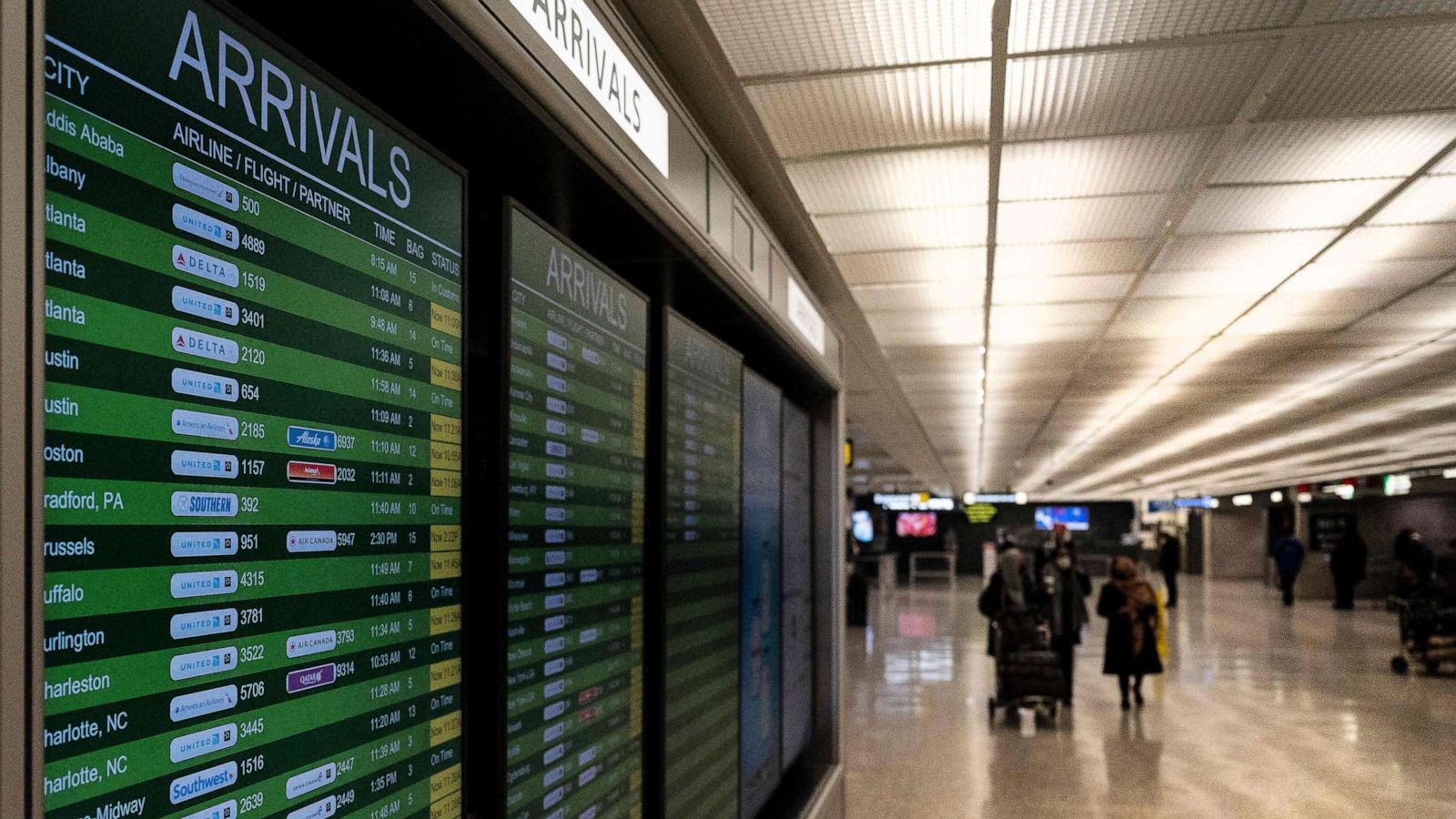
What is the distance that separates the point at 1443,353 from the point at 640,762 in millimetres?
9056

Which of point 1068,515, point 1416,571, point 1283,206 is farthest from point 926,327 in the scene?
point 1068,515

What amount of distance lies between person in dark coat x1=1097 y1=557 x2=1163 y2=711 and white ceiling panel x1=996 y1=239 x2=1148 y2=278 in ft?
12.9

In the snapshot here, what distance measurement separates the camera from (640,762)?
135 inches

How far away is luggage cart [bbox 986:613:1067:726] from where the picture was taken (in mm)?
9078

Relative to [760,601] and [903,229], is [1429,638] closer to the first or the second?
[903,229]

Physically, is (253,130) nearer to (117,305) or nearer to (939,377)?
(117,305)

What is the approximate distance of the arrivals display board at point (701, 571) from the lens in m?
3.72

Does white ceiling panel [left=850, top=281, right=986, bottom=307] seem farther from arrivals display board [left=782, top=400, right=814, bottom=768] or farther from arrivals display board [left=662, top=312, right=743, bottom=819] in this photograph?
arrivals display board [left=662, top=312, right=743, bottom=819]

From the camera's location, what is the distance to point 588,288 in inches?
119

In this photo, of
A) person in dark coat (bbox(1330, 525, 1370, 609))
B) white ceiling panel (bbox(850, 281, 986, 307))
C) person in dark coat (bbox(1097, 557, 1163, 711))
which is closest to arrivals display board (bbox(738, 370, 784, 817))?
white ceiling panel (bbox(850, 281, 986, 307))

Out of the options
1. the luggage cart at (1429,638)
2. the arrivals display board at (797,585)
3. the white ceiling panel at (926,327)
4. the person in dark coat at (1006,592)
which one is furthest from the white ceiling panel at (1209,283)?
the luggage cart at (1429,638)

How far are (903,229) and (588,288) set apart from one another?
128 inches

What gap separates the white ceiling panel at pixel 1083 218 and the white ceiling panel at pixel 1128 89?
3.43 feet

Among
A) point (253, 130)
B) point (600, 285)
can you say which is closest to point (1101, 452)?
point (600, 285)
